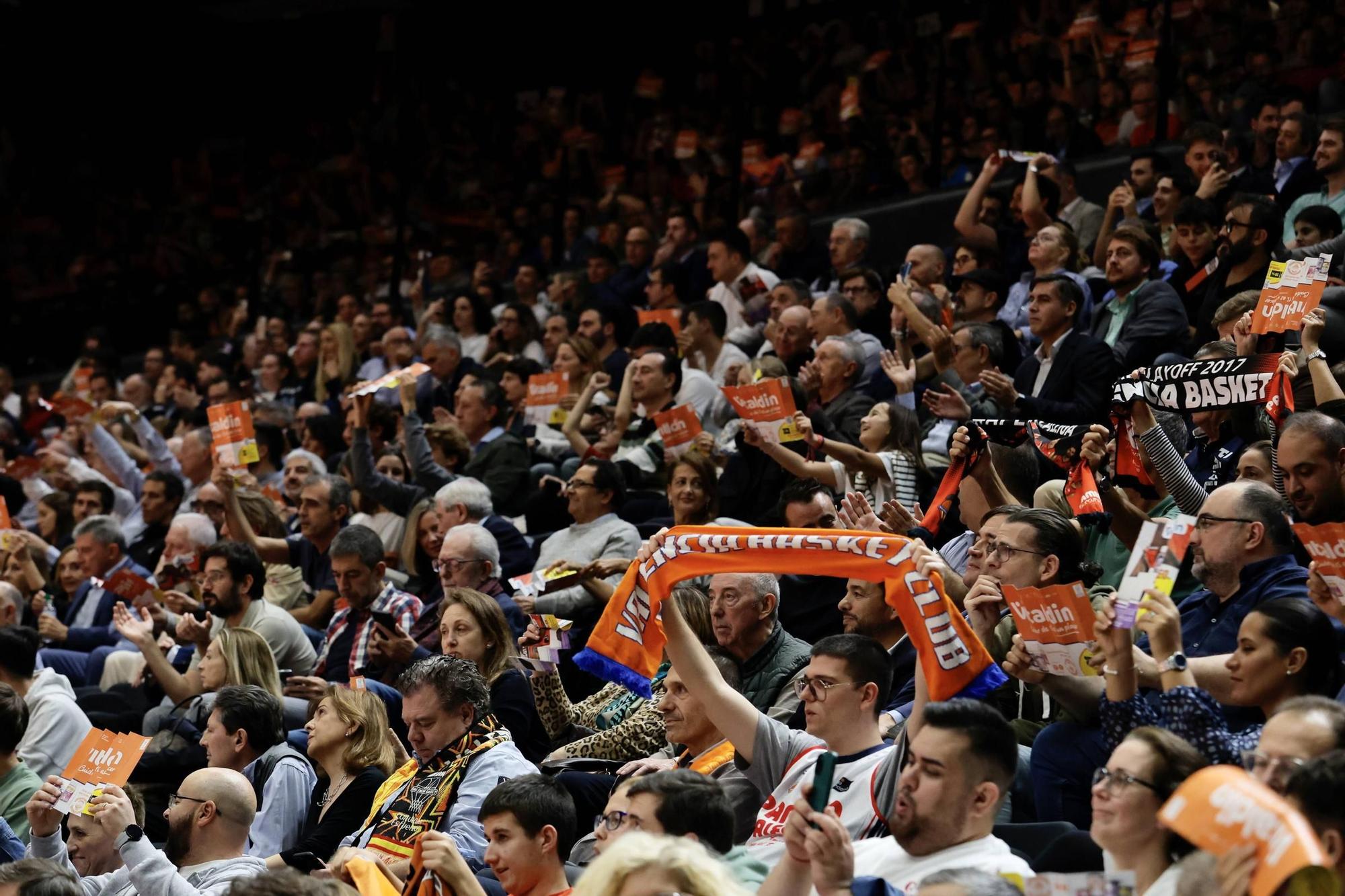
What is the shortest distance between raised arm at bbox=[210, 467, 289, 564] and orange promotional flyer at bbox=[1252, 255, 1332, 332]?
451 centimetres

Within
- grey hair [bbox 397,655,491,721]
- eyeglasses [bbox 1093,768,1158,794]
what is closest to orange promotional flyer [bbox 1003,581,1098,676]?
eyeglasses [bbox 1093,768,1158,794]

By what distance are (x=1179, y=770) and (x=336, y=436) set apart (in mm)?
7688

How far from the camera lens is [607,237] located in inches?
501

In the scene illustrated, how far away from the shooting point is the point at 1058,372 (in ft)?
22.5

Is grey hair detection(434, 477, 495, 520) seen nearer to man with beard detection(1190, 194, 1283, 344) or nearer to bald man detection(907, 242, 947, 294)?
bald man detection(907, 242, 947, 294)

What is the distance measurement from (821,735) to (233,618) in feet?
11.3

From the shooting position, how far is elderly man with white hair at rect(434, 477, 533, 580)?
7301 mm

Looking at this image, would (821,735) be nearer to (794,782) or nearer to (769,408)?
(794,782)

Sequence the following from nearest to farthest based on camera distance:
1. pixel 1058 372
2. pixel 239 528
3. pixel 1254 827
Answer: pixel 1254 827 < pixel 1058 372 < pixel 239 528

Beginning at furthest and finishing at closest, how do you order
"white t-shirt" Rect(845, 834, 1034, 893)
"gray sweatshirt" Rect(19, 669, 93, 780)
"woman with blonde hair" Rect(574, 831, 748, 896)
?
"gray sweatshirt" Rect(19, 669, 93, 780), "white t-shirt" Rect(845, 834, 1034, 893), "woman with blonde hair" Rect(574, 831, 748, 896)

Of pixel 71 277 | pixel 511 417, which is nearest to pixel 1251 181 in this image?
pixel 511 417

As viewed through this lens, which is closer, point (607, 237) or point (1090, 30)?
point (1090, 30)

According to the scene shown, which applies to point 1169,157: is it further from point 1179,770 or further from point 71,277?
point 71,277

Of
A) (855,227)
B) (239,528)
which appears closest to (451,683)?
(239,528)
